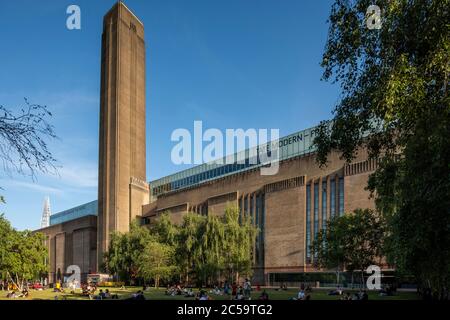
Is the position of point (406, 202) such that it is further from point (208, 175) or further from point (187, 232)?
point (208, 175)

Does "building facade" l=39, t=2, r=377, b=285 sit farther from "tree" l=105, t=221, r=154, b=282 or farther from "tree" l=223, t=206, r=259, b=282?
"tree" l=105, t=221, r=154, b=282

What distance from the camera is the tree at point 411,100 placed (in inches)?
460

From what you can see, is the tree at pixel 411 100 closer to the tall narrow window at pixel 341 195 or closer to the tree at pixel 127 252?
the tall narrow window at pixel 341 195

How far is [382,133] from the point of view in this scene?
16.5 metres

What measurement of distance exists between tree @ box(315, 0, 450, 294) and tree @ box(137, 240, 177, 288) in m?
46.5

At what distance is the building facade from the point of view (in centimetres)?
6222

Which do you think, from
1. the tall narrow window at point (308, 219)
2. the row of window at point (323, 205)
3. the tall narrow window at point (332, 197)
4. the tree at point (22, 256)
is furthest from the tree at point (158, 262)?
the tall narrow window at point (332, 197)

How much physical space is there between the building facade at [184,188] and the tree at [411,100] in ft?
137

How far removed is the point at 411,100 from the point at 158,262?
50.5 meters

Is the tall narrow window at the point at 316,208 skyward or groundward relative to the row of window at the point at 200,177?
groundward

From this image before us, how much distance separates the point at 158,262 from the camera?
2319 inches

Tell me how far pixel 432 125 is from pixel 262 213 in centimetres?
5942
